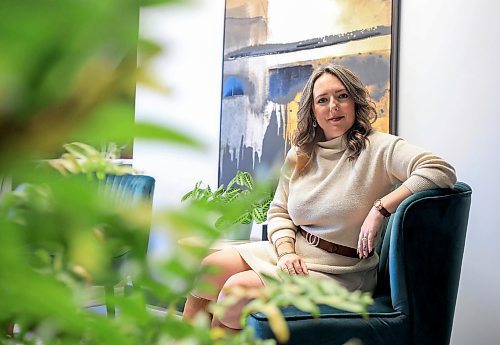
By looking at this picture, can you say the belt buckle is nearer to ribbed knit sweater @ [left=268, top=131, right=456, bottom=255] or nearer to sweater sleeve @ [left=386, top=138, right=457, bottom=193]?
ribbed knit sweater @ [left=268, top=131, right=456, bottom=255]

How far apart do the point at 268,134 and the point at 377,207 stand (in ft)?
4.22

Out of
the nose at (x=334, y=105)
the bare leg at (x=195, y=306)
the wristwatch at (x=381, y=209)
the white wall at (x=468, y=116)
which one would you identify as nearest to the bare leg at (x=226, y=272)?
the bare leg at (x=195, y=306)

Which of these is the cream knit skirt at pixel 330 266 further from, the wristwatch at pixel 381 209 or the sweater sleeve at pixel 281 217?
the wristwatch at pixel 381 209

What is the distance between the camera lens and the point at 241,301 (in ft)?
5.02

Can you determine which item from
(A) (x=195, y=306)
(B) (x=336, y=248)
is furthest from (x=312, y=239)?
(A) (x=195, y=306)

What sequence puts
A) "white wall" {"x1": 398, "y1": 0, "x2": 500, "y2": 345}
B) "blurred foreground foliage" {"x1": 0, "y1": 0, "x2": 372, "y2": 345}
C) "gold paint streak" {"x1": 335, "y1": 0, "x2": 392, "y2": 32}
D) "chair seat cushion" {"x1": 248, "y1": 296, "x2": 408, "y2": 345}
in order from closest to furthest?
"blurred foreground foliage" {"x1": 0, "y1": 0, "x2": 372, "y2": 345}
"chair seat cushion" {"x1": 248, "y1": 296, "x2": 408, "y2": 345}
"white wall" {"x1": 398, "y1": 0, "x2": 500, "y2": 345}
"gold paint streak" {"x1": 335, "y1": 0, "x2": 392, "y2": 32}

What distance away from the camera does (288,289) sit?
12.1 inches

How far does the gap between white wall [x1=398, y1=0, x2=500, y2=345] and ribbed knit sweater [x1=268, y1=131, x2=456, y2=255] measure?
518mm

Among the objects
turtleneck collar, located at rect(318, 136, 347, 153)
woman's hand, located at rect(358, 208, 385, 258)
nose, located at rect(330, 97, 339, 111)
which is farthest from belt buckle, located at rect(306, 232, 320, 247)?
nose, located at rect(330, 97, 339, 111)

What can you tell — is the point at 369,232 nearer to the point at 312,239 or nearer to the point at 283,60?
the point at 312,239

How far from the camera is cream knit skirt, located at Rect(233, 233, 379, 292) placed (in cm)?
166

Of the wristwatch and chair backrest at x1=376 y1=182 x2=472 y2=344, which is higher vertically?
→ the wristwatch

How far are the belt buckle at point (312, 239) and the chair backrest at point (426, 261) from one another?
0.94ft

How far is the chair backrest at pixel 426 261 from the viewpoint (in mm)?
1471
